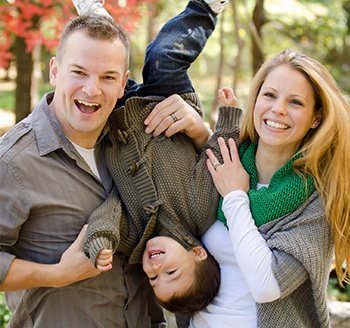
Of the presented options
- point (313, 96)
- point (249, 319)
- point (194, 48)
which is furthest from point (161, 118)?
point (249, 319)

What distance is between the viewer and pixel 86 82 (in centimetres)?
211

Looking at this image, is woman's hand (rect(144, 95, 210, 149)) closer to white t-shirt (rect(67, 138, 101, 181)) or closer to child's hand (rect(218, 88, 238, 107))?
child's hand (rect(218, 88, 238, 107))

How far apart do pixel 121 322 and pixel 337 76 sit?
487 inches

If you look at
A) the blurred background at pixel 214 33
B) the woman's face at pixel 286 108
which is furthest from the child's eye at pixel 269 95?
the blurred background at pixel 214 33

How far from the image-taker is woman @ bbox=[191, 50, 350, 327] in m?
2.02

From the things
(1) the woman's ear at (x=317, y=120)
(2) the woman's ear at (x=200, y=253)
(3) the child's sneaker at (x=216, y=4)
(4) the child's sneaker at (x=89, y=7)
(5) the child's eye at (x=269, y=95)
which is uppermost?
(3) the child's sneaker at (x=216, y=4)

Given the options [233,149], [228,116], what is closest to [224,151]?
[233,149]

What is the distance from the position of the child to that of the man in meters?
0.11

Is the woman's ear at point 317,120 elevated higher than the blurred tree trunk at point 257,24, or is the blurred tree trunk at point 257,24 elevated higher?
the blurred tree trunk at point 257,24

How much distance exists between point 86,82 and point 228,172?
33.6 inches

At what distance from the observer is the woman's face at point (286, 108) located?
2.19 meters

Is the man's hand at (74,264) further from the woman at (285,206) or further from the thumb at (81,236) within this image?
the woman at (285,206)

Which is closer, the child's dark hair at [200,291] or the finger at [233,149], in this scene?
the child's dark hair at [200,291]

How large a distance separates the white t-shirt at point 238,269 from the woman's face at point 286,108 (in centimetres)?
35
